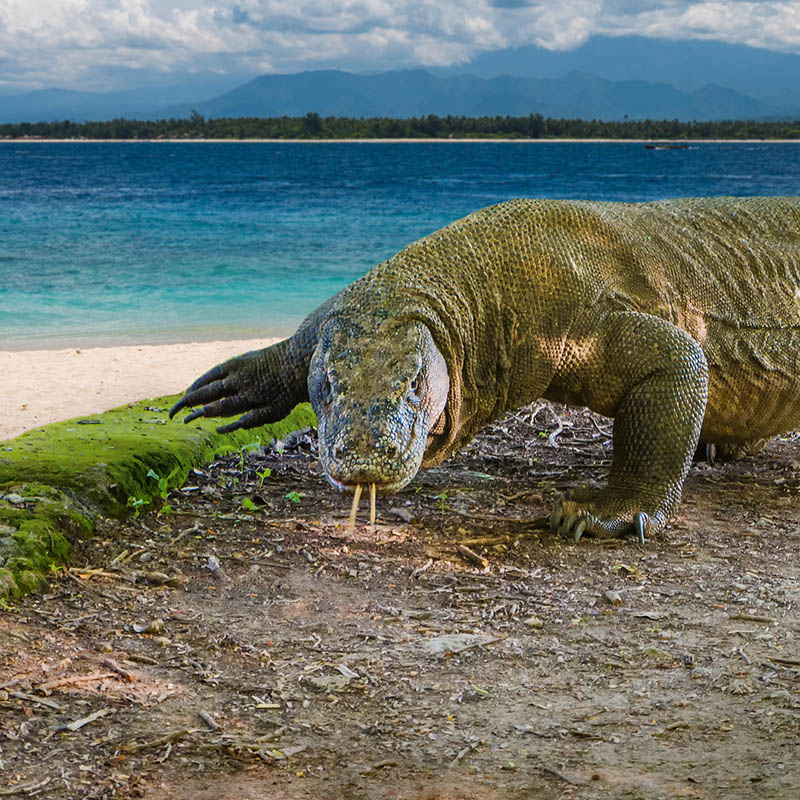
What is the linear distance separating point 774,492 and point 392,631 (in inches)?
114

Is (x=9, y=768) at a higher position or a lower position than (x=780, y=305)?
lower

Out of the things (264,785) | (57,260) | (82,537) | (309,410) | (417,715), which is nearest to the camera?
(264,785)

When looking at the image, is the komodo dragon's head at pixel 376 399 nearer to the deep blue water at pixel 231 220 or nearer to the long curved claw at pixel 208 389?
the long curved claw at pixel 208 389

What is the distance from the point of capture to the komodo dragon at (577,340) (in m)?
4.46

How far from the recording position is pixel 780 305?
5680 mm

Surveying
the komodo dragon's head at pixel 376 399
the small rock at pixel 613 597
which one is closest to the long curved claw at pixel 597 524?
the small rock at pixel 613 597

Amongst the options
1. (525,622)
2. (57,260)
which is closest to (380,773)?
(525,622)

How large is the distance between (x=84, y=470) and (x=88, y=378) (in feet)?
16.0

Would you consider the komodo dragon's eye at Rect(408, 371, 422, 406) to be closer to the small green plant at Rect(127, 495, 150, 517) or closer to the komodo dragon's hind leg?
the komodo dragon's hind leg

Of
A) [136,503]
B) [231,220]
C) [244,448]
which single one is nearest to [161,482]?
[136,503]

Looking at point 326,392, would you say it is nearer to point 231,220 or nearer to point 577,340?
point 577,340

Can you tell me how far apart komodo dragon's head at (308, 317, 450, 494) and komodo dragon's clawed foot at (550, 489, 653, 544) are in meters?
0.89

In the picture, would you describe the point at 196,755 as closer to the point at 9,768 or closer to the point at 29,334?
the point at 9,768

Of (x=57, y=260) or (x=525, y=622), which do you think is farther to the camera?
(x=57, y=260)
